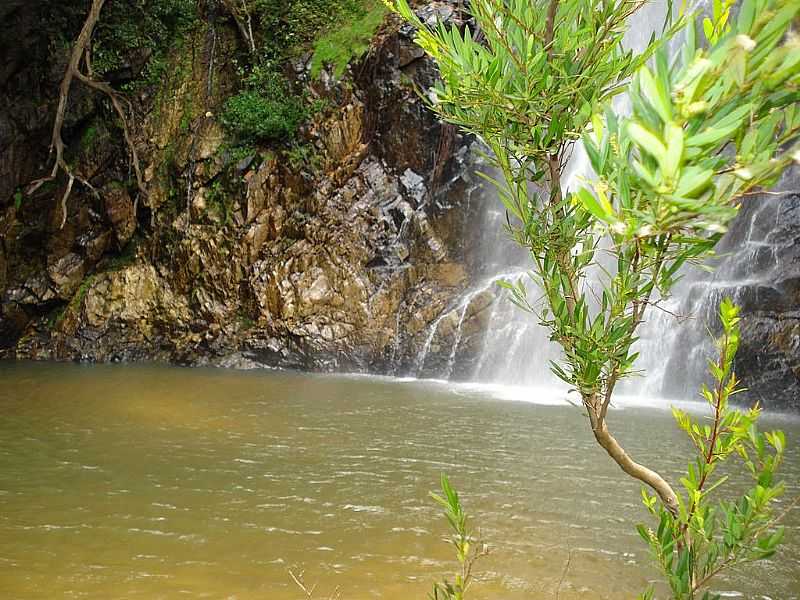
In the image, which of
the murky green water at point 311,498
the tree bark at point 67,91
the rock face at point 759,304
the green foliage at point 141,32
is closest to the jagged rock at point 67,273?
the tree bark at point 67,91

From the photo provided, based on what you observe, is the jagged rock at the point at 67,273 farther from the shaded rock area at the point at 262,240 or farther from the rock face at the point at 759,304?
the rock face at the point at 759,304

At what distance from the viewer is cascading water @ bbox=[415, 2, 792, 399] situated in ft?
31.0

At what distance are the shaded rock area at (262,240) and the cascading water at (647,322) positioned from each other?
1.52ft

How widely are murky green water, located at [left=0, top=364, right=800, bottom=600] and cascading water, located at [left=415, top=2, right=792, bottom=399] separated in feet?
6.66

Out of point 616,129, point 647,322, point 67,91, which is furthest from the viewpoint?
point 67,91

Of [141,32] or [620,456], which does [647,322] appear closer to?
[620,456]

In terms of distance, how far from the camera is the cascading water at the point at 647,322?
9.46m

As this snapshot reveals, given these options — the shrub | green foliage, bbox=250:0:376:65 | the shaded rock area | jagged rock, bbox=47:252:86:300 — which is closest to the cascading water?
the shaded rock area

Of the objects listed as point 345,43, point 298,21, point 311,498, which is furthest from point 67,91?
point 311,498

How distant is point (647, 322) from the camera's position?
9.47m

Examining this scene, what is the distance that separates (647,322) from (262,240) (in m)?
6.78

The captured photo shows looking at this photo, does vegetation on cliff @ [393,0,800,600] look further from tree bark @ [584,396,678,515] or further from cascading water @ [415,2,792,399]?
cascading water @ [415,2,792,399]

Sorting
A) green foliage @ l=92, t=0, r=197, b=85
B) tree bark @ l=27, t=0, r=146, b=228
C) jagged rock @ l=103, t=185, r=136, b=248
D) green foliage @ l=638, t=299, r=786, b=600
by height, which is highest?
green foliage @ l=92, t=0, r=197, b=85

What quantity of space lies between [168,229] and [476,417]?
7775mm
